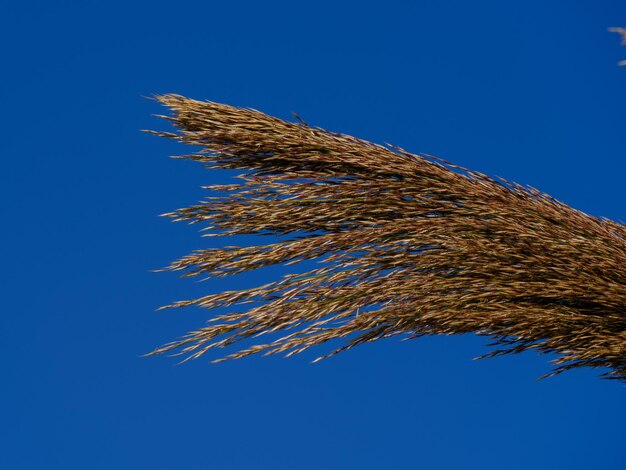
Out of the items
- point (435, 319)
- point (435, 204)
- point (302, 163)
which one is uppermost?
point (302, 163)

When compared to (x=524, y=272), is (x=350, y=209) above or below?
above

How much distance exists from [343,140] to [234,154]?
379 mm

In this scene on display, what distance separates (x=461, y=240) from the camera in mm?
3379

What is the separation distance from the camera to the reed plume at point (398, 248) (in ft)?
11.1

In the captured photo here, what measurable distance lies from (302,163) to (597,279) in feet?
3.46

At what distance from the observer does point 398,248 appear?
3387 mm

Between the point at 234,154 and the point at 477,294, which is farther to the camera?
the point at 234,154

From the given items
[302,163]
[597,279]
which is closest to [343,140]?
[302,163]

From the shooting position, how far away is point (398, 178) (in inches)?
139

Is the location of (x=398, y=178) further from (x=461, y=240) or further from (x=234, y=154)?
(x=234, y=154)

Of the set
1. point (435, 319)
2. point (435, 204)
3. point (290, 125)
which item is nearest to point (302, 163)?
point (290, 125)

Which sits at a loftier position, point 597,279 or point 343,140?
point 343,140

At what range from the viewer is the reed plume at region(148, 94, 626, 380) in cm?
337

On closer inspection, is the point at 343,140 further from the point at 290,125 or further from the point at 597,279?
the point at 597,279
